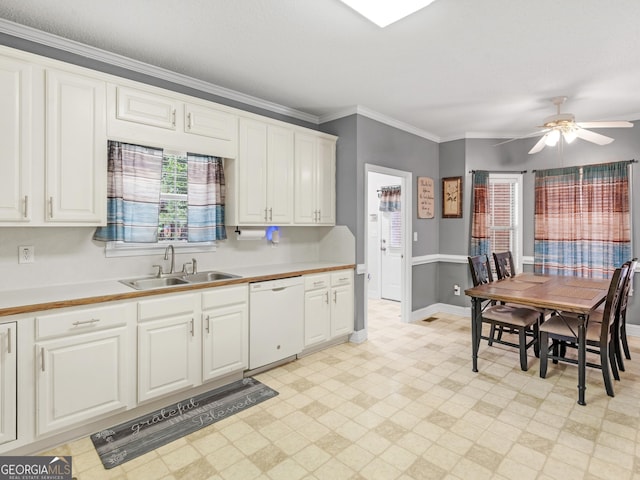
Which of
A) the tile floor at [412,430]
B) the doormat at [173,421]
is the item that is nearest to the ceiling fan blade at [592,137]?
the tile floor at [412,430]

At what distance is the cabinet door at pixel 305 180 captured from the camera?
3.75 meters

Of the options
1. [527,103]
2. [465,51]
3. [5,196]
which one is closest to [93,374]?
[5,196]

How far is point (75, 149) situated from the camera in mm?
2404

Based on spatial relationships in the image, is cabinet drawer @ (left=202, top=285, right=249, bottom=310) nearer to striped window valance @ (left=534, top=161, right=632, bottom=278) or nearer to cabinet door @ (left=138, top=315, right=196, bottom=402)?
cabinet door @ (left=138, top=315, right=196, bottom=402)

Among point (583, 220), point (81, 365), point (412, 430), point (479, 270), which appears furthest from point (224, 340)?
point (583, 220)

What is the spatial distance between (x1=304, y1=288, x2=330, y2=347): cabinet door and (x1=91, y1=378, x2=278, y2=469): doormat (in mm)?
743

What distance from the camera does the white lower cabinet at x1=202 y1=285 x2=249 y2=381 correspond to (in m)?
2.77

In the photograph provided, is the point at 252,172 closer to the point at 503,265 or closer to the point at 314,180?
the point at 314,180

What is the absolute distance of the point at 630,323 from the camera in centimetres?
430

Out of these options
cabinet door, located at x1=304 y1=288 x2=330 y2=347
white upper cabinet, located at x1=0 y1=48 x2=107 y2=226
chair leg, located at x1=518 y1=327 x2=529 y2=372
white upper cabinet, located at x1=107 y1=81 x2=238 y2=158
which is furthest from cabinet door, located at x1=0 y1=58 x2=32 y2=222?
chair leg, located at x1=518 y1=327 x2=529 y2=372

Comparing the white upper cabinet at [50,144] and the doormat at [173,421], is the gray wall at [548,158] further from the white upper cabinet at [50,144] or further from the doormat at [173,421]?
the white upper cabinet at [50,144]

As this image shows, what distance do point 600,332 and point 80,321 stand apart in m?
3.70

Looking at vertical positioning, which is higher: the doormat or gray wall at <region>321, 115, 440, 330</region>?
gray wall at <region>321, 115, 440, 330</region>

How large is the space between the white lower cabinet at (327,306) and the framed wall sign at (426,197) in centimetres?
170
